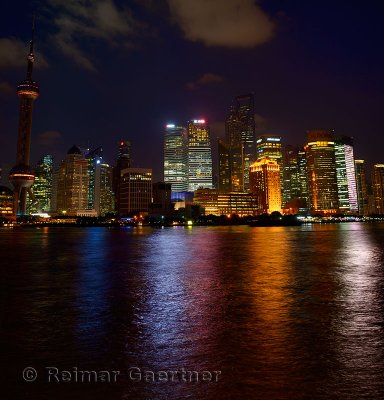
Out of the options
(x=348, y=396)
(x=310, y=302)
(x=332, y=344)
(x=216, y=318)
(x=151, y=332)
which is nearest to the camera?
(x=348, y=396)

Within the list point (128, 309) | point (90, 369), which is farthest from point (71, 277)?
point (90, 369)

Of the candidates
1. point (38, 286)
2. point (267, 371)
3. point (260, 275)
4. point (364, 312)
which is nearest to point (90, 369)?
point (267, 371)

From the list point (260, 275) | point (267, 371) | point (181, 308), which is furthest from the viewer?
point (260, 275)

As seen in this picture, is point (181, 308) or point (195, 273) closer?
point (181, 308)

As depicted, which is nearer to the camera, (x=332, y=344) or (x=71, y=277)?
(x=332, y=344)

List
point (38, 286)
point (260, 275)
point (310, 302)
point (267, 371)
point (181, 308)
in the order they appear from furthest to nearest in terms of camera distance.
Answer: point (260, 275) < point (38, 286) < point (310, 302) < point (181, 308) < point (267, 371)

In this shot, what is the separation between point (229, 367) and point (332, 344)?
337 cm

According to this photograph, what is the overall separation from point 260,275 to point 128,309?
11615 mm

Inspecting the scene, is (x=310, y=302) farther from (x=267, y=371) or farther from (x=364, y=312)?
(x=267, y=371)

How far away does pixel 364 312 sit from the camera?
1375cm

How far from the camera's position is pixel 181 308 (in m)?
14.8

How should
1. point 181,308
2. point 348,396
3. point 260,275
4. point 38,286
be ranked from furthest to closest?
point 260,275 < point 38,286 < point 181,308 < point 348,396

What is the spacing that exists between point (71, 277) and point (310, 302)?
16084 millimetres

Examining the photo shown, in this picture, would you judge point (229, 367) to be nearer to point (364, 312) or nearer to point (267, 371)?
point (267, 371)
